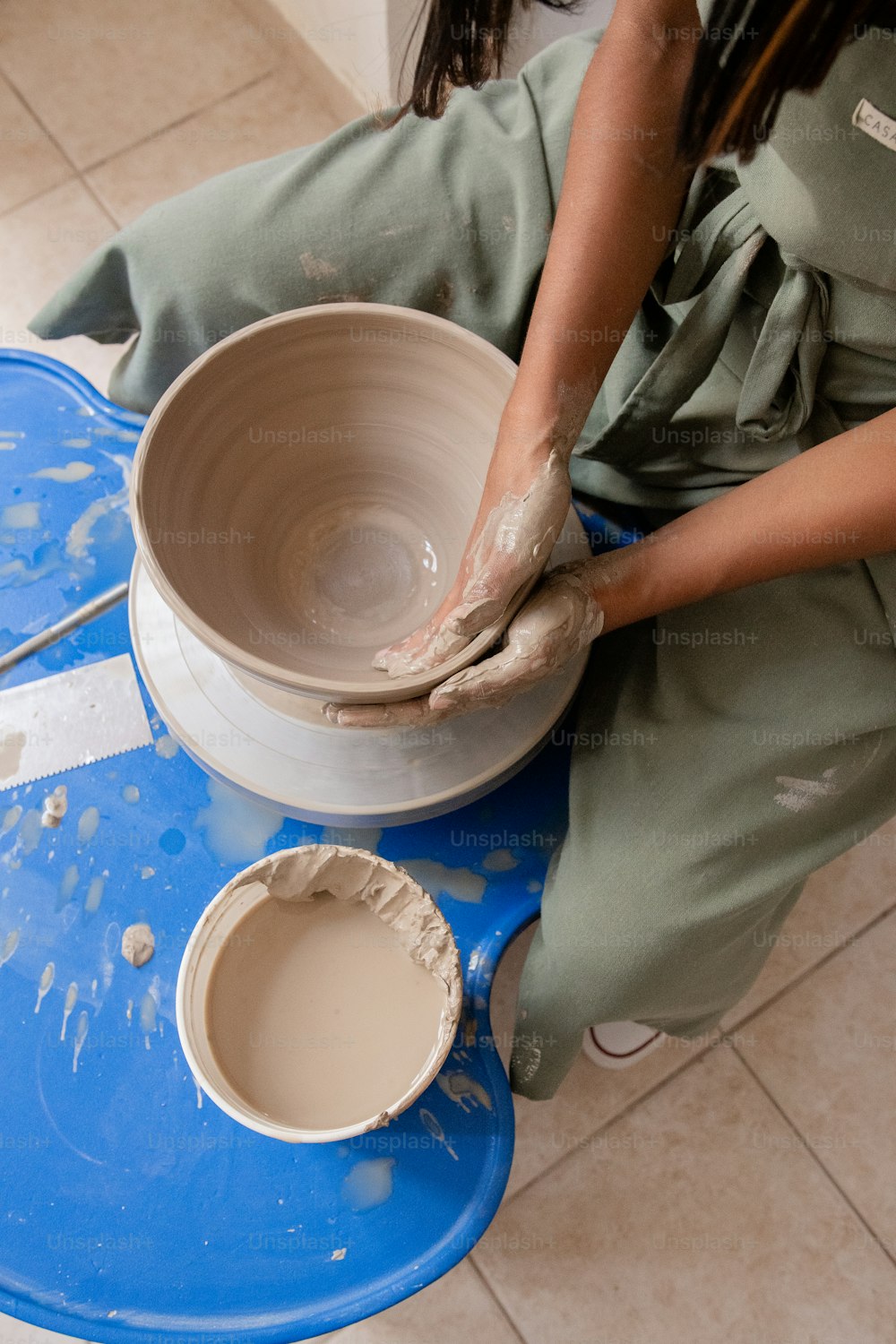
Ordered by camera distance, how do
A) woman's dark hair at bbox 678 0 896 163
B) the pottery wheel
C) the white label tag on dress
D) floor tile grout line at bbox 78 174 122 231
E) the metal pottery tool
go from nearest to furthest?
1. woman's dark hair at bbox 678 0 896 163
2. the white label tag on dress
3. the pottery wheel
4. the metal pottery tool
5. floor tile grout line at bbox 78 174 122 231

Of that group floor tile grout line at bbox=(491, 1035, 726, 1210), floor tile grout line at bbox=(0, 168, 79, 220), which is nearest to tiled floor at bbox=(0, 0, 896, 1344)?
floor tile grout line at bbox=(491, 1035, 726, 1210)

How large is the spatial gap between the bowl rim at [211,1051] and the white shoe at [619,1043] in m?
0.51

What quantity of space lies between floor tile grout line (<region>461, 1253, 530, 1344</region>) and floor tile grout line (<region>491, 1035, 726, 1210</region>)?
8 cm

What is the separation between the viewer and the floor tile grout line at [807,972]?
4.75 ft

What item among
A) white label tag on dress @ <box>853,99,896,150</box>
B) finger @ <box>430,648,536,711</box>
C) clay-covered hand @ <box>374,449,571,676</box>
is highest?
white label tag on dress @ <box>853,99,896,150</box>

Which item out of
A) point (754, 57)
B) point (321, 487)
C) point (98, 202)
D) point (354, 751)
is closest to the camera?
point (754, 57)

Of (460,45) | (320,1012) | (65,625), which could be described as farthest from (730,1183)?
(460,45)

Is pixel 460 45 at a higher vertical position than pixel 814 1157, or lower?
higher

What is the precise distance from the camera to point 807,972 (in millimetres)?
1475

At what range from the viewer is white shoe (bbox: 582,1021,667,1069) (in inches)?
51.4

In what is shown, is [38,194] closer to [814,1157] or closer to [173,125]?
[173,125]

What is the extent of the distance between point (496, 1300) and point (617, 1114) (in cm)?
28

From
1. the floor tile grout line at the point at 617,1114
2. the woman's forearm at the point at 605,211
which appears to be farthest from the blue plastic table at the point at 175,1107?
the floor tile grout line at the point at 617,1114

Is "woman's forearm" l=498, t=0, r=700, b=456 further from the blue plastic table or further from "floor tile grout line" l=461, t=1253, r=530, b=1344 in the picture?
"floor tile grout line" l=461, t=1253, r=530, b=1344
